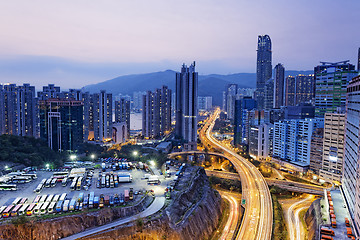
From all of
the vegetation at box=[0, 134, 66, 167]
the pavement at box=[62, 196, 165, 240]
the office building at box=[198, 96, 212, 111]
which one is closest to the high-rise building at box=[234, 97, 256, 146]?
the vegetation at box=[0, 134, 66, 167]

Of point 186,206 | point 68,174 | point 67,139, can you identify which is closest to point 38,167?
point 68,174

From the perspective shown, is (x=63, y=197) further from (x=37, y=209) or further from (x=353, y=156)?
(x=353, y=156)

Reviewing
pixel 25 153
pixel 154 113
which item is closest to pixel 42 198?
pixel 25 153

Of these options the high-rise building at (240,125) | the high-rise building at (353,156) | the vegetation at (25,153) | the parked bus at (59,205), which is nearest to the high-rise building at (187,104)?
the high-rise building at (240,125)

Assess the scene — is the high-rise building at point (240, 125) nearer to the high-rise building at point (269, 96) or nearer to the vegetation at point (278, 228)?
the high-rise building at point (269, 96)

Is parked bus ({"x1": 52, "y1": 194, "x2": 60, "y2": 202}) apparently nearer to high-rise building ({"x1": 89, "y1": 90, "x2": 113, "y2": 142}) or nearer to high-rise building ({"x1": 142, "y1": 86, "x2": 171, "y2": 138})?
high-rise building ({"x1": 89, "y1": 90, "x2": 113, "y2": 142})
